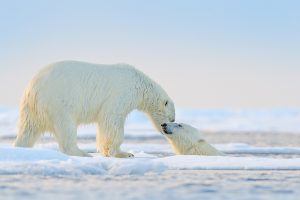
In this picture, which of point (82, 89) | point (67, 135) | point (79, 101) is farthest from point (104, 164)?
point (82, 89)

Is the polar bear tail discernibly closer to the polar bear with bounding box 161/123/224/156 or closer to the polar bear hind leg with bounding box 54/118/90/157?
the polar bear hind leg with bounding box 54/118/90/157

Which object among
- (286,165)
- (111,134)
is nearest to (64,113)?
(111,134)

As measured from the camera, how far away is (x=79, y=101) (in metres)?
8.56

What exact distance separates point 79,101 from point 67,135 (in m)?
0.47

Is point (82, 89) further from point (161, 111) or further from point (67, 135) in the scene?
point (161, 111)

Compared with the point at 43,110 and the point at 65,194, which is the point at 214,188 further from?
the point at 43,110

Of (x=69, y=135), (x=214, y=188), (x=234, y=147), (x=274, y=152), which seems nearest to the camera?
(x=214, y=188)

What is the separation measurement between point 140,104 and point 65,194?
14.9ft

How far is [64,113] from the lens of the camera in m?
8.38

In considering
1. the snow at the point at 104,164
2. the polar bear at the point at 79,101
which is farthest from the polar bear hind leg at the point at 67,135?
the snow at the point at 104,164

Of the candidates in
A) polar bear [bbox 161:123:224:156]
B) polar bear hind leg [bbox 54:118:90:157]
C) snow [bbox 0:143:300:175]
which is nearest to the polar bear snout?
polar bear [bbox 161:123:224:156]

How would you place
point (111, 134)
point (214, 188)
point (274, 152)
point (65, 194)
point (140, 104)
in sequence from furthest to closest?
1. point (274, 152)
2. point (140, 104)
3. point (111, 134)
4. point (214, 188)
5. point (65, 194)

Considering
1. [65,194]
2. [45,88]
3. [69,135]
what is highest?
[45,88]

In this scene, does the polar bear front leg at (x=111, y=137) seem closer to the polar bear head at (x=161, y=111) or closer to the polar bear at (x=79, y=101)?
the polar bear at (x=79, y=101)
